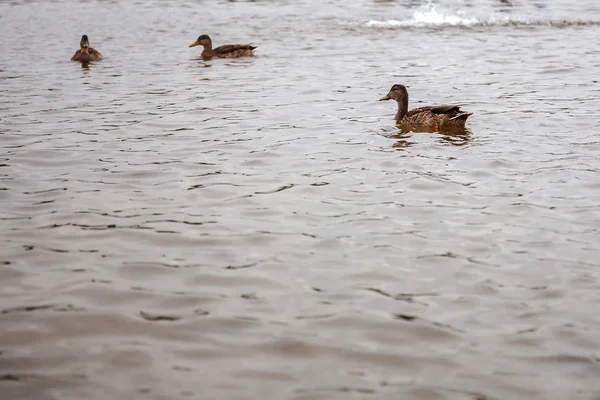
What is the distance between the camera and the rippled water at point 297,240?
4.85 m

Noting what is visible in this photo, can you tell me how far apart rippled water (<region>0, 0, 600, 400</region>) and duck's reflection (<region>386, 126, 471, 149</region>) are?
0.25 ft

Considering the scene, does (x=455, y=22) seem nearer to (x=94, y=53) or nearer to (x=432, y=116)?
(x=94, y=53)

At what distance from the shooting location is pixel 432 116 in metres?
11.1

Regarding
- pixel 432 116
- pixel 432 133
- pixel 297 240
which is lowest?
pixel 297 240

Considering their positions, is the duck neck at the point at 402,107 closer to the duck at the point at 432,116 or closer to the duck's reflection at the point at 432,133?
the duck at the point at 432,116

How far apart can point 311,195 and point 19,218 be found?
9.06 ft

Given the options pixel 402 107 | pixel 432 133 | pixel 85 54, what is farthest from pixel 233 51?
pixel 432 133

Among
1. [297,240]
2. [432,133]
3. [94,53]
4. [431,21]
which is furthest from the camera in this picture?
[431,21]

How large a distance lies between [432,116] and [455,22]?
583 inches

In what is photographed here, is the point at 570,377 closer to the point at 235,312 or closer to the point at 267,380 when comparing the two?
the point at 267,380

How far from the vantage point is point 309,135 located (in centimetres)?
1090

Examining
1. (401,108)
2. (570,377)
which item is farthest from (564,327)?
(401,108)

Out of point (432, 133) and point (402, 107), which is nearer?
point (432, 133)

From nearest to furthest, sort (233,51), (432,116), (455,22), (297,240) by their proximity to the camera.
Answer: (297,240)
(432,116)
(233,51)
(455,22)
